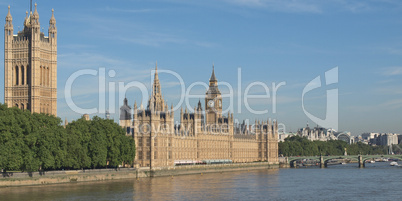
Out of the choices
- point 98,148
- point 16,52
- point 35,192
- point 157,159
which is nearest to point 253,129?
point 157,159

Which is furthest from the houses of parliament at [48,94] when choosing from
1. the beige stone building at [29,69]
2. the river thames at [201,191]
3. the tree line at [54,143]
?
the river thames at [201,191]

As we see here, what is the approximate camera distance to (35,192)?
63594 millimetres

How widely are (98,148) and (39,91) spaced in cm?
2466

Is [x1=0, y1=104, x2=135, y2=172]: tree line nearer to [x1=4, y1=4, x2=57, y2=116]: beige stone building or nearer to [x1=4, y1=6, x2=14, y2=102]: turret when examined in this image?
[x1=4, y1=4, x2=57, y2=116]: beige stone building

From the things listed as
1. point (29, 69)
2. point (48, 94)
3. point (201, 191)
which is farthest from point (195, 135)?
point (201, 191)

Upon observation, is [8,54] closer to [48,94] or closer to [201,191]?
[48,94]

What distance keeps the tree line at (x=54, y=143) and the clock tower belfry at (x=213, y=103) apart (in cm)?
5809

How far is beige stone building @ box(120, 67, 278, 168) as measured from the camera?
10294 centimetres

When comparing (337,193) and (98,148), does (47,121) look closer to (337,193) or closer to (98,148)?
(98,148)

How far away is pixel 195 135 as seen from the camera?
12494 cm

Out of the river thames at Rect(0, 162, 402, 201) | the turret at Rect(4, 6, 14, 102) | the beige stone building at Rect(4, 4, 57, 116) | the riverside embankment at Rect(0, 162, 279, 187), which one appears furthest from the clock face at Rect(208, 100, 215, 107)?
the river thames at Rect(0, 162, 402, 201)

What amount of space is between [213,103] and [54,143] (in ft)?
268

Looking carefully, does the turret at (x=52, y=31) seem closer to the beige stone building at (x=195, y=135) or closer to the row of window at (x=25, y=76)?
the row of window at (x=25, y=76)

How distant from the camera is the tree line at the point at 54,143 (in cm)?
6700
